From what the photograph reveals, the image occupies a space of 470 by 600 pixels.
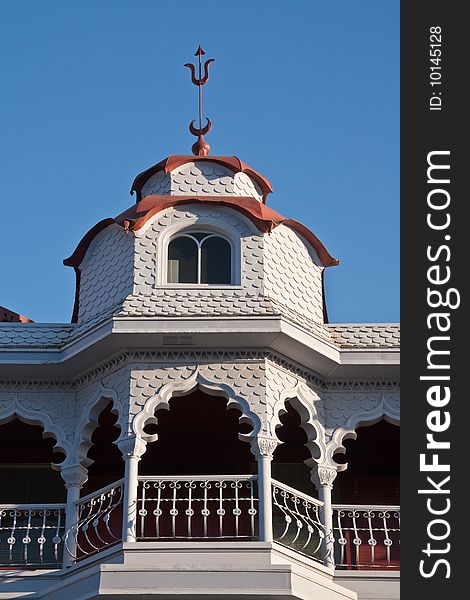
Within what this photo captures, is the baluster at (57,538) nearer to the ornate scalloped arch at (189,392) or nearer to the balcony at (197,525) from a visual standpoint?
the balcony at (197,525)

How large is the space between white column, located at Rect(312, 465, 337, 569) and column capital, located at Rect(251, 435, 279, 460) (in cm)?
87

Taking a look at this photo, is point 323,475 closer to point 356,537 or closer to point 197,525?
point 356,537

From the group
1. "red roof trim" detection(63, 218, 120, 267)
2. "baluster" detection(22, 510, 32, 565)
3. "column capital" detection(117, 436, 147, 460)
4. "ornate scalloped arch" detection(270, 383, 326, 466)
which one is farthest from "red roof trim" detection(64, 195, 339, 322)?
"baluster" detection(22, 510, 32, 565)

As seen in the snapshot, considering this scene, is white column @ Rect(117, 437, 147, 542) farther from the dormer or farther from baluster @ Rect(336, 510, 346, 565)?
baluster @ Rect(336, 510, 346, 565)

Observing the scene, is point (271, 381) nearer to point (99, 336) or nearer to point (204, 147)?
point (99, 336)

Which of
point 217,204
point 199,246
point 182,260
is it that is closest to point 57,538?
point 182,260

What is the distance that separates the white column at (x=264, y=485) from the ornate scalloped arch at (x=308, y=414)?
24.1 inches

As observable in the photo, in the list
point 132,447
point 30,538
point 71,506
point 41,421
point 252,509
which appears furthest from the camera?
point 30,538

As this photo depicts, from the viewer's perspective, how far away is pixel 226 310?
1602 cm

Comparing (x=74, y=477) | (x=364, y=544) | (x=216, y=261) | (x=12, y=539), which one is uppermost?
(x=216, y=261)

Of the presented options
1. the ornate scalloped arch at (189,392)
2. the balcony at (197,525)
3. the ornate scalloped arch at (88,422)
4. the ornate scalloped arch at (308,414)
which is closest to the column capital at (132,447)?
the ornate scalloped arch at (189,392)

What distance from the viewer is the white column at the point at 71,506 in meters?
15.5

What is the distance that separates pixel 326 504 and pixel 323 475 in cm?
39

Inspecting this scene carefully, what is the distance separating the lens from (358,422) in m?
16.5
